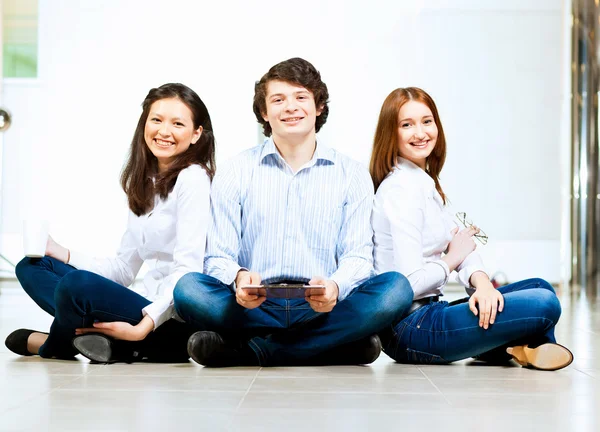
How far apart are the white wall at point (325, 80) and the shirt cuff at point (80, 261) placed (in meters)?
4.33

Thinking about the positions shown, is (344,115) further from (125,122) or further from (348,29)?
(125,122)

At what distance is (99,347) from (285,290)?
58 centimetres

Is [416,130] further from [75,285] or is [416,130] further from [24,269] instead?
[24,269]

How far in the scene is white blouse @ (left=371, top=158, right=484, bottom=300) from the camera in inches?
88.9

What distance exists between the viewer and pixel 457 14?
675 centimetres

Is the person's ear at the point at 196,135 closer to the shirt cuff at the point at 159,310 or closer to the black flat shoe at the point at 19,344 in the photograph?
the shirt cuff at the point at 159,310

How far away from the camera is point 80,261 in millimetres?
2461

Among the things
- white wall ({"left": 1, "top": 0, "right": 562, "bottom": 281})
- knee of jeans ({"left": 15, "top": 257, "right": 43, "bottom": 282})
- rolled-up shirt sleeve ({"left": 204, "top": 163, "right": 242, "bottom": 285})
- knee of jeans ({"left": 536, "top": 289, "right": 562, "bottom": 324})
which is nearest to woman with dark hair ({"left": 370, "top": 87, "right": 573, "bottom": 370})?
knee of jeans ({"left": 536, "top": 289, "right": 562, "bottom": 324})

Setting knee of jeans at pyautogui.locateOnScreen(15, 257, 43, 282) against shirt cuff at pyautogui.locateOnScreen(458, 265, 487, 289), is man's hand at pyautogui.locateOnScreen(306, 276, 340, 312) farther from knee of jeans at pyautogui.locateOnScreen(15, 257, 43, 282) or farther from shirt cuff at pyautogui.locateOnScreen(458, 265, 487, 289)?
knee of jeans at pyautogui.locateOnScreen(15, 257, 43, 282)

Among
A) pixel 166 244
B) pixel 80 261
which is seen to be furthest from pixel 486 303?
pixel 80 261

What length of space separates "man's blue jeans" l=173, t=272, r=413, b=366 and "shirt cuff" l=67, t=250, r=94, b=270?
16.2 inches

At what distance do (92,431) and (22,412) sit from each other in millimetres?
239

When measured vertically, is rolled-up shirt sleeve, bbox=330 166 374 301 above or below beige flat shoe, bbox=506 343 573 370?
above

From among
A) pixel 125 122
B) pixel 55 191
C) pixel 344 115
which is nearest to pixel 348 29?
pixel 344 115
